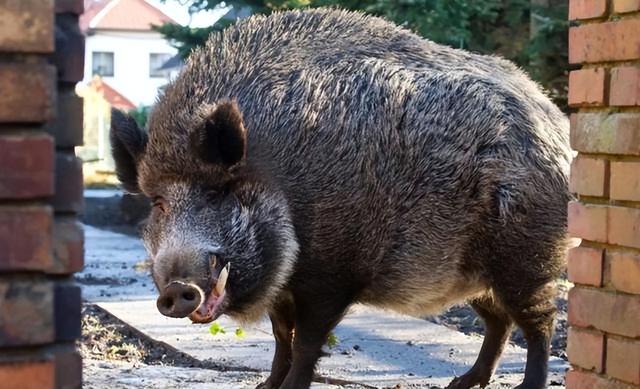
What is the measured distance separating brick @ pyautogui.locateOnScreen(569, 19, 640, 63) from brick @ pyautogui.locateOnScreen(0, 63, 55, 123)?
6.60 ft

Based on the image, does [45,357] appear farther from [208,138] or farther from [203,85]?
[203,85]

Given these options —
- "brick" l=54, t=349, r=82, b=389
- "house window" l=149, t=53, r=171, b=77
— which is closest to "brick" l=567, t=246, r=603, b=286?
"brick" l=54, t=349, r=82, b=389

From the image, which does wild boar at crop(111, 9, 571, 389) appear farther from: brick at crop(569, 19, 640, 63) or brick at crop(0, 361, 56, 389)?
brick at crop(0, 361, 56, 389)

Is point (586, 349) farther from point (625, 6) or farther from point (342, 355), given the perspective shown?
point (342, 355)

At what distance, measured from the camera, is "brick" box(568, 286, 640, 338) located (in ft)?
11.2

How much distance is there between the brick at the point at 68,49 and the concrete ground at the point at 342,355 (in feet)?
10.8

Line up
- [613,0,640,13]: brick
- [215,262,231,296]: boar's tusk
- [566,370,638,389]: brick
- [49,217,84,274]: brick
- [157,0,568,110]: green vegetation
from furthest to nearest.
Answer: [157,0,568,110]: green vegetation → [215,262,231,296]: boar's tusk → [566,370,638,389]: brick → [613,0,640,13]: brick → [49,217,84,274]: brick

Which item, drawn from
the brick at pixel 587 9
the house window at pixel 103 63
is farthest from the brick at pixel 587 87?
the house window at pixel 103 63

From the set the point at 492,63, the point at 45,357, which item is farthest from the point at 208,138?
the point at 45,357

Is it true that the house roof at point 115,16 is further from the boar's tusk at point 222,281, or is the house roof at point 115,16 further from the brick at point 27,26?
the brick at point 27,26

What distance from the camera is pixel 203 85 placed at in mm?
5277

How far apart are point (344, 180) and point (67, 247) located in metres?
3.21

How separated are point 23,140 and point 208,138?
2983 millimetres

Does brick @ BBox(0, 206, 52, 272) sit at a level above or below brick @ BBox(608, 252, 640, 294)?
above
